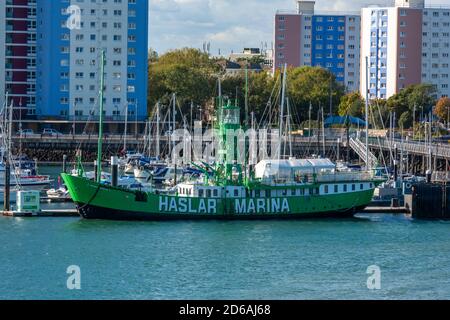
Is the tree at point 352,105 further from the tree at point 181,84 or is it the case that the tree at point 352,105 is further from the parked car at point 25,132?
the parked car at point 25,132

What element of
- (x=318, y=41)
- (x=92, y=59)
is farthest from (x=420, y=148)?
(x=318, y=41)

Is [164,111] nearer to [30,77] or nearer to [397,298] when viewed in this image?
[30,77]

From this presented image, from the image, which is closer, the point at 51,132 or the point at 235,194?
the point at 235,194

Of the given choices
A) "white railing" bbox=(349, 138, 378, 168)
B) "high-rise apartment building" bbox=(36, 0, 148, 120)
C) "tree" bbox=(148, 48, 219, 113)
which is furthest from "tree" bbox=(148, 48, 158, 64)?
"white railing" bbox=(349, 138, 378, 168)

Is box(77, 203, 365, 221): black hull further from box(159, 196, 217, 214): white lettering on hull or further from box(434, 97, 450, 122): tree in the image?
box(434, 97, 450, 122): tree

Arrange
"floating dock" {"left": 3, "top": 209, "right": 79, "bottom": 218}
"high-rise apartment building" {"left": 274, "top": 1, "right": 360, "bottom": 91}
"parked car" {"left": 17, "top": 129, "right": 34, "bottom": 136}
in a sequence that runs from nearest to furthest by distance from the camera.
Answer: "floating dock" {"left": 3, "top": 209, "right": 79, "bottom": 218}
"parked car" {"left": 17, "top": 129, "right": 34, "bottom": 136}
"high-rise apartment building" {"left": 274, "top": 1, "right": 360, "bottom": 91}

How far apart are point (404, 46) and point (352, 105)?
2194 cm

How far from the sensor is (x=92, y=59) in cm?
10388

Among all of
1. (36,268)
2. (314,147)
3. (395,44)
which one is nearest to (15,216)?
(36,268)

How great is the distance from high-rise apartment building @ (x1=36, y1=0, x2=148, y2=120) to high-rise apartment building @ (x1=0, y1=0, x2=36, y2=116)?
74cm

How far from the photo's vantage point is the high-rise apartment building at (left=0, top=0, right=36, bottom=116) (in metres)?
104

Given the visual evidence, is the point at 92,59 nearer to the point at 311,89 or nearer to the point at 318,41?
the point at 311,89

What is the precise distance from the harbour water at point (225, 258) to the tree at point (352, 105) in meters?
59.7

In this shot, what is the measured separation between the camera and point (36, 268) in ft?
131
